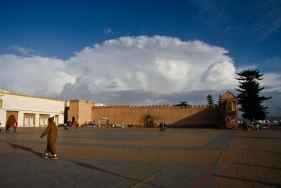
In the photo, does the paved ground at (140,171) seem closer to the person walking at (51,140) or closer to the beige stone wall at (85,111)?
the person walking at (51,140)

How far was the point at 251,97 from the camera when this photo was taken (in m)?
44.5

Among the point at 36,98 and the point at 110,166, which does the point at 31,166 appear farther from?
the point at 36,98

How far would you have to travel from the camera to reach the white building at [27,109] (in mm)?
38969

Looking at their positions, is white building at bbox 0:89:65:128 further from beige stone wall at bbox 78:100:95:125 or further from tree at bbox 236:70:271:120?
tree at bbox 236:70:271:120

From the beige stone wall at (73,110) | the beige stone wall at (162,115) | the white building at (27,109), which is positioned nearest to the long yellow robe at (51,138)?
the white building at (27,109)

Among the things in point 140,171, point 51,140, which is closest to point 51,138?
point 51,140

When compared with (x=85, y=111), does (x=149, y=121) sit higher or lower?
lower

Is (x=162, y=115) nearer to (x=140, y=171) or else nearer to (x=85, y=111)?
(x=85, y=111)

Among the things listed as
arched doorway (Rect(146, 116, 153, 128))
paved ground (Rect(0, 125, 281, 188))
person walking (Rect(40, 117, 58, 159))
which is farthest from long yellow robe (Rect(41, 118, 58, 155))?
arched doorway (Rect(146, 116, 153, 128))

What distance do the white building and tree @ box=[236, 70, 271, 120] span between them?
1355 inches

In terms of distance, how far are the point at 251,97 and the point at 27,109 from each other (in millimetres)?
38304

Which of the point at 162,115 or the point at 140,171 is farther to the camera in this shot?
the point at 162,115

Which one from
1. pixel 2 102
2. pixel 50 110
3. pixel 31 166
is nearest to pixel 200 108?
pixel 50 110

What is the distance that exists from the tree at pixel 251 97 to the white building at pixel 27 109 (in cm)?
3442
